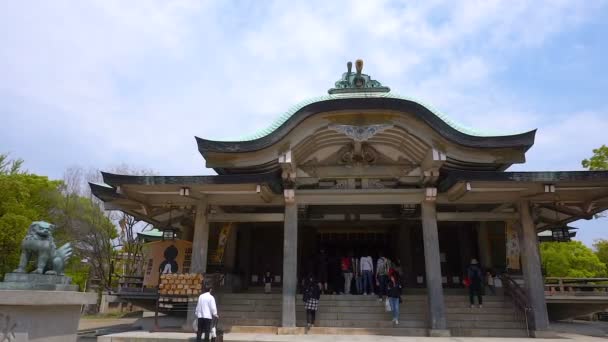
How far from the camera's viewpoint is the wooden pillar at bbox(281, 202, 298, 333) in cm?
1076

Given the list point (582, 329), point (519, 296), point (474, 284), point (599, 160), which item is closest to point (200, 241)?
point (474, 284)

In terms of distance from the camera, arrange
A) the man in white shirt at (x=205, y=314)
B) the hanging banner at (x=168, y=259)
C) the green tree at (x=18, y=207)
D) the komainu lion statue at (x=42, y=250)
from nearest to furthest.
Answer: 1. the komainu lion statue at (x=42, y=250)
2. the man in white shirt at (x=205, y=314)
3. the hanging banner at (x=168, y=259)
4. the green tree at (x=18, y=207)

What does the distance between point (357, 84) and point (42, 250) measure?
11802 mm

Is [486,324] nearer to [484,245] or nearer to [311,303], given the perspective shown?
[484,245]

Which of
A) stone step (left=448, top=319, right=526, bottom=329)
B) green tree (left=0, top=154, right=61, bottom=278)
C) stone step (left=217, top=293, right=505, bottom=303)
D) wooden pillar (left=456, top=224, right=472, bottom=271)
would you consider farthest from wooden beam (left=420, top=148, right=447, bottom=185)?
green tree (left=0, top=154, right=61, bottom=278)

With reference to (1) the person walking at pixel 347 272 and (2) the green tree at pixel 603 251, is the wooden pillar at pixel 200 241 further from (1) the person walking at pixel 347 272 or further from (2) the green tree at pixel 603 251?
(2) the green tree at pixel 603 251

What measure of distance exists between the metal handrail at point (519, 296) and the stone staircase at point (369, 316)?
0.93 ft

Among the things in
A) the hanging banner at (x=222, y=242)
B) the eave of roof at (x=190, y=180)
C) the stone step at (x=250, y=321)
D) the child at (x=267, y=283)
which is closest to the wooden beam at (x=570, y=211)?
the eave of roof at (x=190, y=180)

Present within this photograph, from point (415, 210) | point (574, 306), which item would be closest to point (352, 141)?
point (415, 210)

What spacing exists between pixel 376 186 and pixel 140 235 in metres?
A: 16.2

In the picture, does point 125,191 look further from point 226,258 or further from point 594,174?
point 594,174

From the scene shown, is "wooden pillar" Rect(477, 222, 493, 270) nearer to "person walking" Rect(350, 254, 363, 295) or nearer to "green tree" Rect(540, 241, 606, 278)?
"person walking" Rect(350, 254, 363, 295)

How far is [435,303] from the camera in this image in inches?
422

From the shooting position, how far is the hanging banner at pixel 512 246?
12.3m
